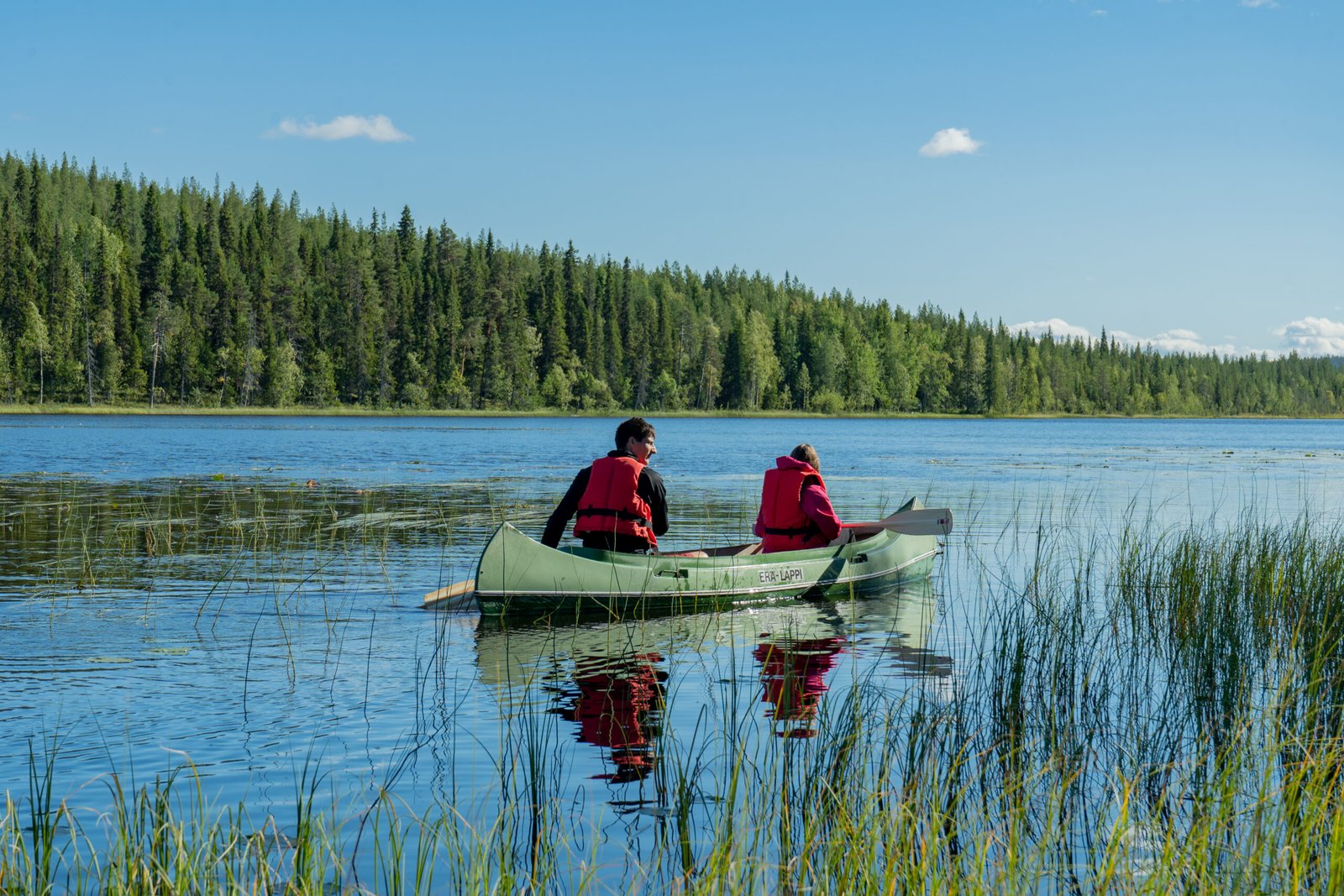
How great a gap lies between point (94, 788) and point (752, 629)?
6504 millimetres

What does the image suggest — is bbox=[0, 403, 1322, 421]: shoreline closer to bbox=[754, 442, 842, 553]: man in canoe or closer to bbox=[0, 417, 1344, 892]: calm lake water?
bbox=[0, 417, 1344, 892]: calm lake water

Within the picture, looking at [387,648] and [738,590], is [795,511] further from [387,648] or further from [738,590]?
[387,648]

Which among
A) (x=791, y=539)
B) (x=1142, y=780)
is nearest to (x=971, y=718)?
(x=1142, y=780)

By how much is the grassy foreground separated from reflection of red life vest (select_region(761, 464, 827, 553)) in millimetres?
3836

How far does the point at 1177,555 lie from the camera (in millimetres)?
11180

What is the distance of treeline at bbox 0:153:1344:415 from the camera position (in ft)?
308

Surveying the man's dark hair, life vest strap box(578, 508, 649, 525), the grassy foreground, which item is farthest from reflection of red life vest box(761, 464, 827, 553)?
the grassy foreground

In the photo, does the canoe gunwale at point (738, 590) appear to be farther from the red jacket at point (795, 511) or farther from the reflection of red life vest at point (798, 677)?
the reflection of red life vest at point (798, 677)

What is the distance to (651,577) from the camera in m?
11.6

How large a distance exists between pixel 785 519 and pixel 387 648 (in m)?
4.93

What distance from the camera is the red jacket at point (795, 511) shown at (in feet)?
42.3

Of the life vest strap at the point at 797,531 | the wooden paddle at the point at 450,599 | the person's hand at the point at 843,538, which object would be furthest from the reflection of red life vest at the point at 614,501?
the person's hand at the point at 843,538

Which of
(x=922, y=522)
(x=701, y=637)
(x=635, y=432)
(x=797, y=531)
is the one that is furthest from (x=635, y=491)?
(x=922, y=522)

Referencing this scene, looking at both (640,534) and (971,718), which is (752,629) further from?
(971,718)
